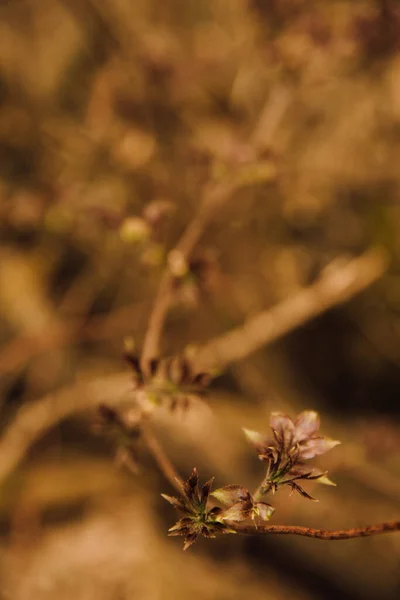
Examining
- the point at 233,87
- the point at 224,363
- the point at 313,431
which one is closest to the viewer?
the point at 313,431

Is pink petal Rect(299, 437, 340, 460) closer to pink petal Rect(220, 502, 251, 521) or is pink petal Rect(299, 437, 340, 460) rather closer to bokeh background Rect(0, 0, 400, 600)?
pink petal Rect(220, 502, 251, 521)

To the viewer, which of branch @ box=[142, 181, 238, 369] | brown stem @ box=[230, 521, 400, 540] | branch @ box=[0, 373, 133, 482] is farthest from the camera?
branch @ box=[0, 373, 133, 482]

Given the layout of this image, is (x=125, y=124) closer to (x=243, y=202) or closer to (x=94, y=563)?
(x=243, y=202)

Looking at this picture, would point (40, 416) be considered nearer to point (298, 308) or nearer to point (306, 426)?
point (298, 308)

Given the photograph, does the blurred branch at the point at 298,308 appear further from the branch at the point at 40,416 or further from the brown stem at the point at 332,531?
the brown stem at the point at 332,531

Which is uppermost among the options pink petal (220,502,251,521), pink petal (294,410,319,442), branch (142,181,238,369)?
branch (142,181,238,369)

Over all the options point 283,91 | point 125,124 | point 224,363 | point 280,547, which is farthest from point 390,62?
point 280,547

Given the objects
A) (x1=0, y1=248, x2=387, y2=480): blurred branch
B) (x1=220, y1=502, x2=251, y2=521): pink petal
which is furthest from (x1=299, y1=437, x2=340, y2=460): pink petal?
(x1=0, y1=248, x2=387, y2=480): blurred branch
